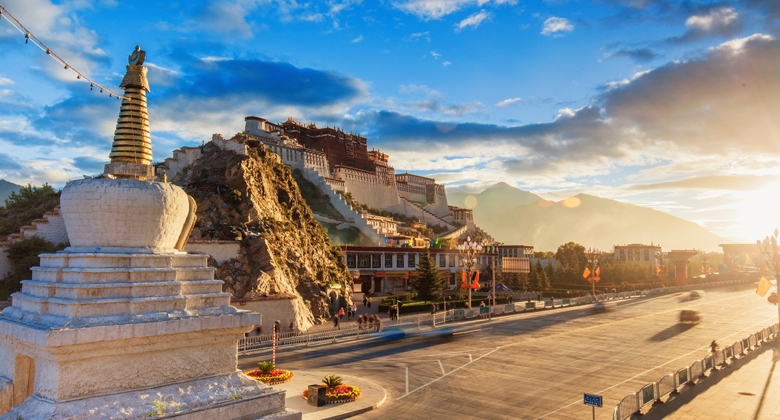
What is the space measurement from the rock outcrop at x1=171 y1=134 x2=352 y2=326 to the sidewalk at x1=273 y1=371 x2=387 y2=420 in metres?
13.5

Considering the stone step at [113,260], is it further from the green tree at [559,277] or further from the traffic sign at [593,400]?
the green tree at [559,277]

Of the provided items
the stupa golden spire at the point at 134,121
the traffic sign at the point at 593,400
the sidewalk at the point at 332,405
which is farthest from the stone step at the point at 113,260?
the traffic sign at the point at 593,400

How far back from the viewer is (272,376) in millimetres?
19484

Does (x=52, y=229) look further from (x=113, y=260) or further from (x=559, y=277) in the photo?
(x=559, y=277)

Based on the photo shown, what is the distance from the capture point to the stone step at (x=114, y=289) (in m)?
9.99

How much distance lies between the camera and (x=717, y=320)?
40875 mm

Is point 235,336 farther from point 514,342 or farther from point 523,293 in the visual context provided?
point 523,293

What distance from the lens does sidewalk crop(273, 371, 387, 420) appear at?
16.2 metres

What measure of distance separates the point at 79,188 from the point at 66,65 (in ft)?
11.1

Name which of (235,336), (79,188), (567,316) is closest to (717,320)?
(567,316)

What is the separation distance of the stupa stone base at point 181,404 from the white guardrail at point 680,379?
9739 millimetres

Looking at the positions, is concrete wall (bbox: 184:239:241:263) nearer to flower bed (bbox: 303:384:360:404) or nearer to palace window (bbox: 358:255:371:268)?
flower bed (bbox: 303:384:360:404)

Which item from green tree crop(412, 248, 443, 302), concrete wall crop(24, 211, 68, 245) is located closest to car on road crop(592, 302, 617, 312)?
green tree crop(412, 248, 443, 302)

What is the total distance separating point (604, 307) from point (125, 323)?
169 ft
